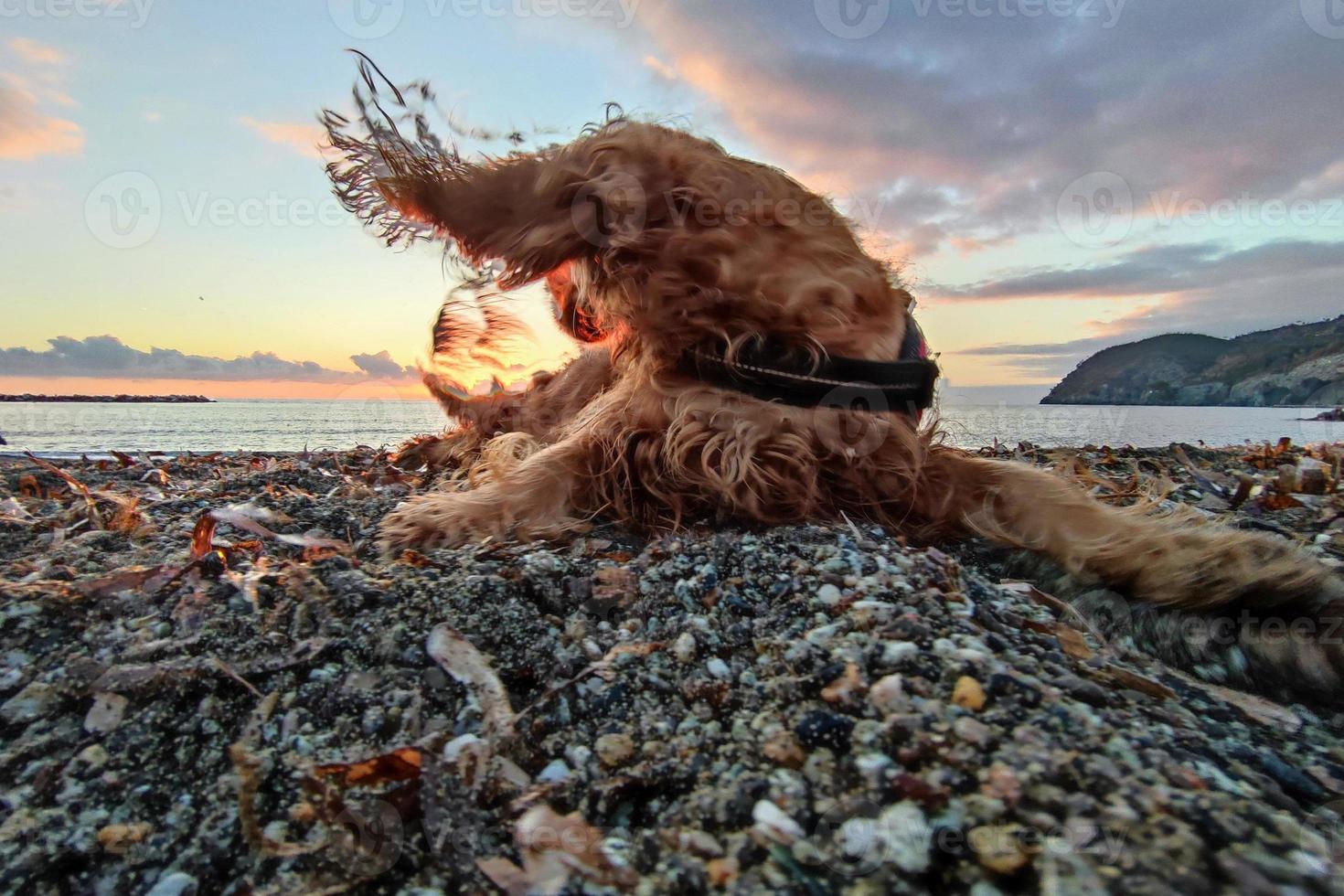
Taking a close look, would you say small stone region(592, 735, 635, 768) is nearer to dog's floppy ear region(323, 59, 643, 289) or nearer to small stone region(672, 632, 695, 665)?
small stone region(672, 632, 695, 665)

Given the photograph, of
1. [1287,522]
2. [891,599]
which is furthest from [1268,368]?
[891,599]

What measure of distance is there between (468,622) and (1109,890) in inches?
44.0

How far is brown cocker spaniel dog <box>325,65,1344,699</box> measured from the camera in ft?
6.91

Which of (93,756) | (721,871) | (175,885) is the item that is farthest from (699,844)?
(93,756)

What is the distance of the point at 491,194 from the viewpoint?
2.34 meters

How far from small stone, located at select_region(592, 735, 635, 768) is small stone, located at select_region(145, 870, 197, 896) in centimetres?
54

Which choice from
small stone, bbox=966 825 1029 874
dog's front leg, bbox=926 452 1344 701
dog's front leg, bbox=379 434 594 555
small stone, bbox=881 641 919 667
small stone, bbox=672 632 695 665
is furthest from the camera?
dog's front leg, bbox=379 434 594 555

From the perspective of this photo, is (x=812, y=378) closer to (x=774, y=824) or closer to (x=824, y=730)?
(x=824, y=730)

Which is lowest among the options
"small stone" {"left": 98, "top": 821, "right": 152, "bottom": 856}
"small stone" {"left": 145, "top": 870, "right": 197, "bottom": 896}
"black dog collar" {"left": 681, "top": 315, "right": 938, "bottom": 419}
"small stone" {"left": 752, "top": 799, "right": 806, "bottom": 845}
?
"small stone" {"left": 145, "top": 870, "right": 197, "bottom": 896}

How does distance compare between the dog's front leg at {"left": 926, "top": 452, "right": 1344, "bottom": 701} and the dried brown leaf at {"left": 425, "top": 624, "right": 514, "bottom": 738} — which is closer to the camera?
the dried brown leaf at {"left": 425, "top": 624, "right": 514, "bottom": 738}

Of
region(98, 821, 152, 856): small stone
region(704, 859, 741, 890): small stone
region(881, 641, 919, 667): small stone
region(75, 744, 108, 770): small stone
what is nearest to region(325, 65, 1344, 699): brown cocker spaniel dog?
region(881, 641, 919, 667): small stone

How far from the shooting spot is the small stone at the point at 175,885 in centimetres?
89

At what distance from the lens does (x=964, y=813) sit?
83cm

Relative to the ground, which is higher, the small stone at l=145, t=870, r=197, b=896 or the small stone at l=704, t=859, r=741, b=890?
the small stone at l=704, t=859, r=741, b=890
